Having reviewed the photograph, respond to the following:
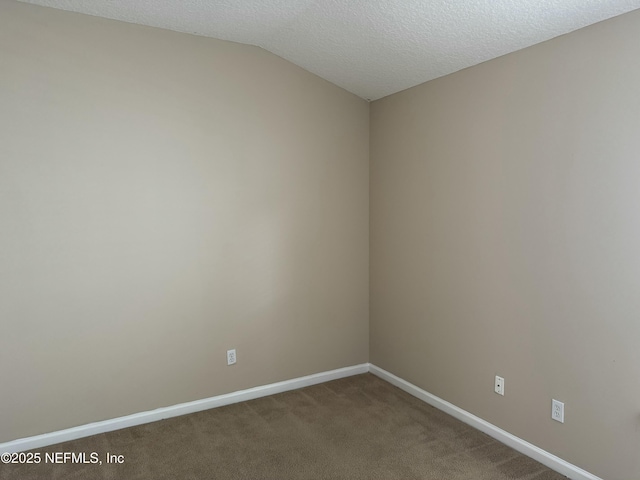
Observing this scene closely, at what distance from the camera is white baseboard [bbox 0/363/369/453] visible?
8.77 ft

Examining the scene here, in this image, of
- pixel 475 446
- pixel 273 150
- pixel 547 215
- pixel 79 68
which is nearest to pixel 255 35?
pixel 273 150

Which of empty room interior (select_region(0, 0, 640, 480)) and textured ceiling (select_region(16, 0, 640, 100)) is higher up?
textured ceiling (select_region(16, 0, 640, 100))

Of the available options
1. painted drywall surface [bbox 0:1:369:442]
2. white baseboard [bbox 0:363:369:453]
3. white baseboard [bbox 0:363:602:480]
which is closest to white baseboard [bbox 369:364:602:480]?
white baseboard [bbox 0:363:602:480]

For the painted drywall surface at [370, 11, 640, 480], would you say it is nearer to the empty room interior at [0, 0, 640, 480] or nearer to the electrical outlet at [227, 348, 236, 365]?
the empty room interior at [0, 0, 640, 480]

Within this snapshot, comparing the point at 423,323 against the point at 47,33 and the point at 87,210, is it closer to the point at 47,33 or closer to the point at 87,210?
the point at 87,210

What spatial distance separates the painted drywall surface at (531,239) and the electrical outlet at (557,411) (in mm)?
31

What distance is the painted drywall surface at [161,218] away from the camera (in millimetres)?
2623

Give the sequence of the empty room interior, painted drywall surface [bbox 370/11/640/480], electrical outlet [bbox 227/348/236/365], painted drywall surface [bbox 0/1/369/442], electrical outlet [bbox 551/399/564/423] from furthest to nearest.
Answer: electrical outlet [bbox 227/348/236/365], painted drywall surface [bbox 0/1/369/442], electrical outlet [bbox 551/399/564/423], the empty room interior, painted drywall surface [bbox 370/11/640/480]

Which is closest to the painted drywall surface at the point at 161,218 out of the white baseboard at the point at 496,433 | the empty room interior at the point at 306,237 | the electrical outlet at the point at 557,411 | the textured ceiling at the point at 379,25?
the empty room interior at the point at 306,237

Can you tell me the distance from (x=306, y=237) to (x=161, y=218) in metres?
1.10

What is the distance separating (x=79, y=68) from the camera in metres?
2.71

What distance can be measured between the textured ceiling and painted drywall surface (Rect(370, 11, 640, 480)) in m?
0.14

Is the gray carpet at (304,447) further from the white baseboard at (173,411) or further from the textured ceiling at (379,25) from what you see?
the textured ceiling at (379,25)

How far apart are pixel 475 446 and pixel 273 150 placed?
7.72 feet
